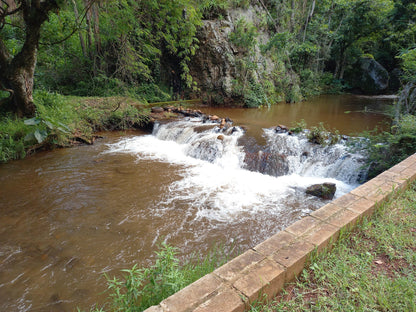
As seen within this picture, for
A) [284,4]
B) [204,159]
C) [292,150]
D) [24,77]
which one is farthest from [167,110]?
[284,4]

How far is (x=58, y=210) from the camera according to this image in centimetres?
404

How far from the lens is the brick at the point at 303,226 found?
2.05 metres

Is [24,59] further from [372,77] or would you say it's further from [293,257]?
[372,77]

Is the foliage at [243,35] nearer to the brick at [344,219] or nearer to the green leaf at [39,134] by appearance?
the green leaf at [39,134]

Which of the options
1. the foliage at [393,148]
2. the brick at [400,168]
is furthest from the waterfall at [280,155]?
the brick at [400,168]

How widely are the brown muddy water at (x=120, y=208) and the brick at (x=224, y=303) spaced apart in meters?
1.68

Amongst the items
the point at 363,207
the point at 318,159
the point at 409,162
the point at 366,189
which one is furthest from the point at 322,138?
the point at 363,207

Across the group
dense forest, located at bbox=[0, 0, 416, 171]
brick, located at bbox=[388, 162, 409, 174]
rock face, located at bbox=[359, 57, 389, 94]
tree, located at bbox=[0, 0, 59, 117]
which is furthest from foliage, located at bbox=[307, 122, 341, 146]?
rock face, located at bbox=[359, 57, 389, 94]

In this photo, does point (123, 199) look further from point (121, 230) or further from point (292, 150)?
point (292, 150)

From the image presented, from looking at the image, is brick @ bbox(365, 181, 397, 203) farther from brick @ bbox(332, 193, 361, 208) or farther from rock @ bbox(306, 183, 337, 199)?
rock @ bbox(306, 183, 337, 199)

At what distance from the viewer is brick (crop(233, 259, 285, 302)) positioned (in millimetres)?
1490

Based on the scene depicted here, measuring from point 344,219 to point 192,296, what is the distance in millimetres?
1600

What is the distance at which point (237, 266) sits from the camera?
1690mm

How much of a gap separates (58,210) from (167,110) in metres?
7.37
